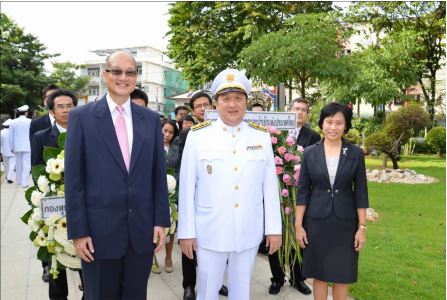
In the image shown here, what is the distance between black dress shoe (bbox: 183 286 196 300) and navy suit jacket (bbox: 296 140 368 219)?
1388mm

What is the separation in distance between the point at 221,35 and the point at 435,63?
14.2 metres

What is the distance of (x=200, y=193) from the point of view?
2.68 metres

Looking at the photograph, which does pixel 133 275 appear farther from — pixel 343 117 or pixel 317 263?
pixel 343 117

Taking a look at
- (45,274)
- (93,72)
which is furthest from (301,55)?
(93,72)

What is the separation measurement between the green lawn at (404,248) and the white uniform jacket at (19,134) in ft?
26.2

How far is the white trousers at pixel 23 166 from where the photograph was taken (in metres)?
10.2

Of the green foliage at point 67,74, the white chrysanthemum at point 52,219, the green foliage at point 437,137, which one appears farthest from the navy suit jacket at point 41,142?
the green foliage at point 67,74

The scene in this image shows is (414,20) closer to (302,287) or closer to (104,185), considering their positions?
(302,287)

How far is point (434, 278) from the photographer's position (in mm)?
4602

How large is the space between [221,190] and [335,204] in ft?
3.01

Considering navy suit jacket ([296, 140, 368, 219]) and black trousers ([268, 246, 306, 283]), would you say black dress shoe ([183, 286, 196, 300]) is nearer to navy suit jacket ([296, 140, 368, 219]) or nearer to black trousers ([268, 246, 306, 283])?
black trousers ([268, 246, 306, 283])

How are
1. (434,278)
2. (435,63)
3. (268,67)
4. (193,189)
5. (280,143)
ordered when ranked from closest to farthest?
(193,189) < (280,143) < (434,278) < (268,67) < (435,63)

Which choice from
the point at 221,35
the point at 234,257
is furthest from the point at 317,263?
the point at 221,35

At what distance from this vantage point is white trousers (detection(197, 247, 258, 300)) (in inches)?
105
